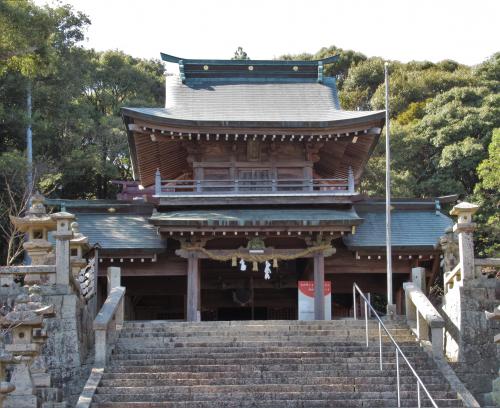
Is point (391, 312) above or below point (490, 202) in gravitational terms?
below

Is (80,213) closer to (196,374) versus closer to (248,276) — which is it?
(248,276)

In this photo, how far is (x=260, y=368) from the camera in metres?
13.2

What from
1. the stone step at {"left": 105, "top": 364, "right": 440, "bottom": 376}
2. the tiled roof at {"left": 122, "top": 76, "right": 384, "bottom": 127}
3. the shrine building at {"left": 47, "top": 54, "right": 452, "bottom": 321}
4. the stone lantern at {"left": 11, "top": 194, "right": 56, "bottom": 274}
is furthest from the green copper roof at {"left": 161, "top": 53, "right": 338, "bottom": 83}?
the stone step at {"left": 105, "top": 364, "right": 440, "bottom": 376}

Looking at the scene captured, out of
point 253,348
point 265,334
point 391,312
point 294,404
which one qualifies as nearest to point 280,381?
point 294,404

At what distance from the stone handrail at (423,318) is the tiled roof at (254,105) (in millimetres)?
5531

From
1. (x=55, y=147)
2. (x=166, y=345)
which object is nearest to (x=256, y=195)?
(x=166, y=345)

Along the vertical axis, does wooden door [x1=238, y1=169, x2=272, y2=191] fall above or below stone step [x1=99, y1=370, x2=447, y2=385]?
above

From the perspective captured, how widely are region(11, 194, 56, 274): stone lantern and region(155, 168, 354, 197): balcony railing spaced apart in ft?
13.7

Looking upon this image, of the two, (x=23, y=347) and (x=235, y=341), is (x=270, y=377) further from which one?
(x=23, y=347)

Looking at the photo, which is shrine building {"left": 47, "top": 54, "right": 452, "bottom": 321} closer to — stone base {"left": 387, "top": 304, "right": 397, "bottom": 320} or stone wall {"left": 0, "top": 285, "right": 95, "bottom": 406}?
stone base {"left": 387, "top": 304, "right": 397, "bottom": 320}

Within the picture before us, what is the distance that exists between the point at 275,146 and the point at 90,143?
16.5m

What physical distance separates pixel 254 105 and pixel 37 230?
26.3ft

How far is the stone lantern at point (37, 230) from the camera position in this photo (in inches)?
609

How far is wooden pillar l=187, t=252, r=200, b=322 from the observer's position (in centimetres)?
1859
